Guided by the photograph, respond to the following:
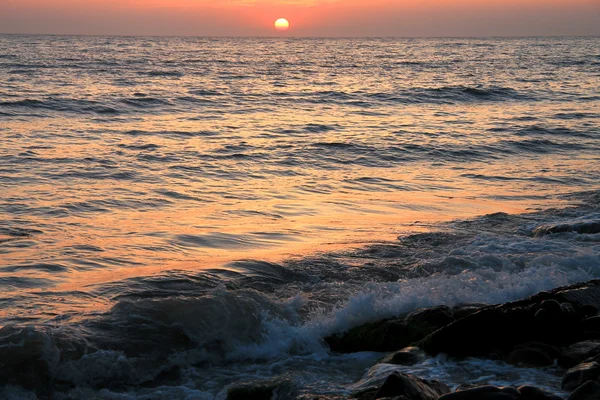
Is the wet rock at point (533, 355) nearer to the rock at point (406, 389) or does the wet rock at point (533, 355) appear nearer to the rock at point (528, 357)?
the rock at point (528, 357)

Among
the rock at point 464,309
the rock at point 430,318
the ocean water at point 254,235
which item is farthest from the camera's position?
the rock at point 464,309

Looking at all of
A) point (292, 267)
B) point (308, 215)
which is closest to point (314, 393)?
point (292, 267)

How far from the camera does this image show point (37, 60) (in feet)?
145

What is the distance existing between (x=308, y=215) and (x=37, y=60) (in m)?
37.8

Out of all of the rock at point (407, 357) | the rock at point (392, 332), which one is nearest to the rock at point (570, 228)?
the rock at point (392, 332)

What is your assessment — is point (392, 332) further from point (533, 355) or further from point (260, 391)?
point (260, 391)

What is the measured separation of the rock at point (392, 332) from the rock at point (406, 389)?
5.51ft

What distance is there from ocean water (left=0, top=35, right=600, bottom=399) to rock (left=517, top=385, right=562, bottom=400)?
649mm

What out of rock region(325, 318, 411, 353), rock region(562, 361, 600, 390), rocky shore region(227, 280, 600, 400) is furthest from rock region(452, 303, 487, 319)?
rock region(562, 361, 600, 390)

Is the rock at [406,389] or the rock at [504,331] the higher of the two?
the rock at [406,389]

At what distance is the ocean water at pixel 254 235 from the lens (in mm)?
6395

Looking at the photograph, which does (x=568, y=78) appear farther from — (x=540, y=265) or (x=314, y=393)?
(x=314, y=393)

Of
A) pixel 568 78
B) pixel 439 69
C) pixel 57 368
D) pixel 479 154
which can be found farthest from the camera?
pixel 439 69

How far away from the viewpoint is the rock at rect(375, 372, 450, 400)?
4.86 meters
